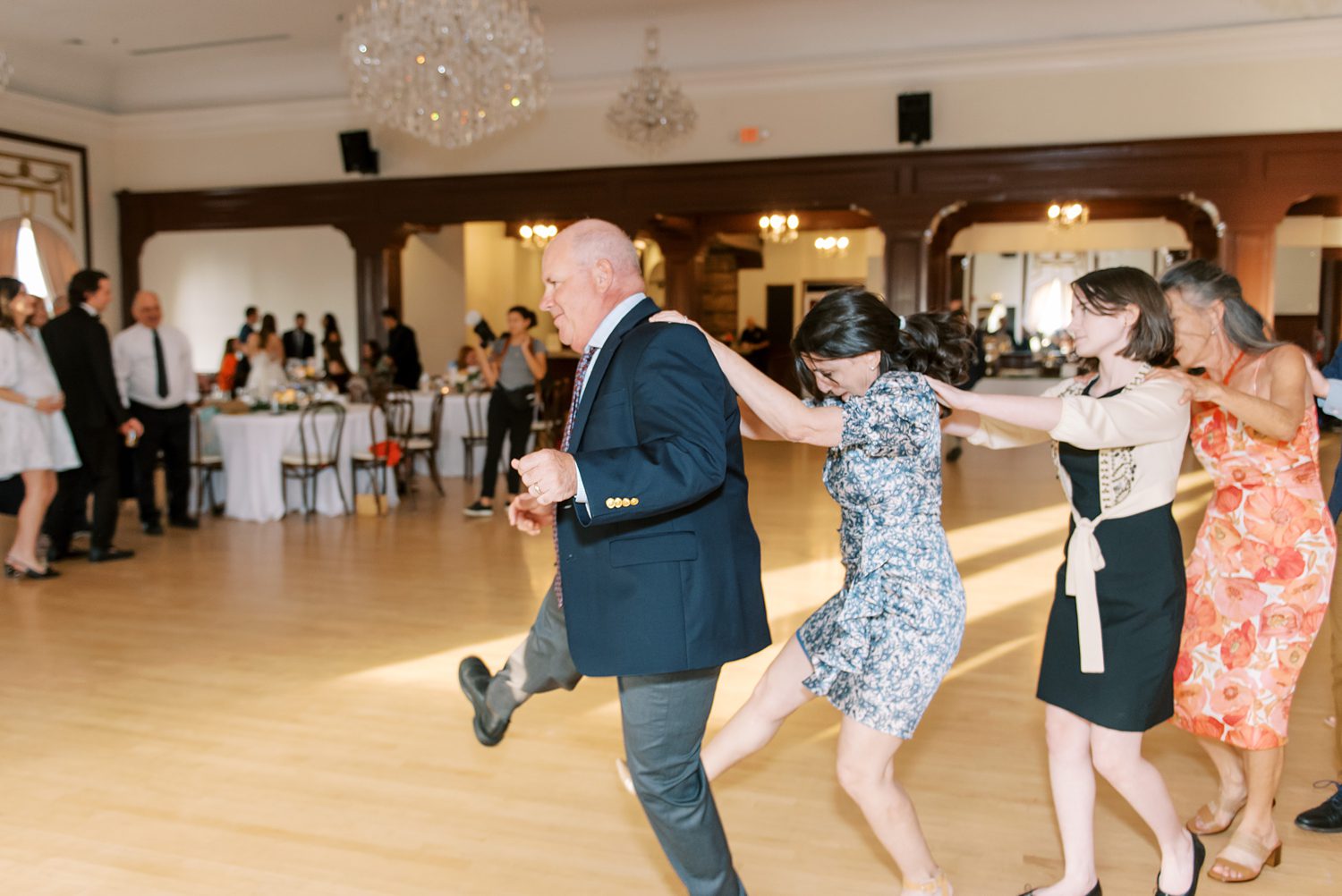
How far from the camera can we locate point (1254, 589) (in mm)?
2621

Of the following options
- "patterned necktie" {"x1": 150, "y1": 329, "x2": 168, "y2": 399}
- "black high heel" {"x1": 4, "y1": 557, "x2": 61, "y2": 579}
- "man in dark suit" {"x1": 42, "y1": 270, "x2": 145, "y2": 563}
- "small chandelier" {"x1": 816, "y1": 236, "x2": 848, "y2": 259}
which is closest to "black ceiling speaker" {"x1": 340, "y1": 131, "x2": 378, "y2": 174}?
"patterned necktie" {"x1": 150, "y1": 329, "x2": 168, "y2": 399}

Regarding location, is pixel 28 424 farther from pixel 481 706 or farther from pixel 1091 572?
pixel 1091 572

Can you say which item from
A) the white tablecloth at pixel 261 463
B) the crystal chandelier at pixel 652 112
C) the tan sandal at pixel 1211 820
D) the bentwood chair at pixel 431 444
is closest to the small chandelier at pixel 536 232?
the crystal chandelier at pixel 652 112

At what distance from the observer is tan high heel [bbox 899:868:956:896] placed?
7.70 feet

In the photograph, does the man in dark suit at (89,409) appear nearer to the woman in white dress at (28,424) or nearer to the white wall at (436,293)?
the woman in white dress at (28,424)

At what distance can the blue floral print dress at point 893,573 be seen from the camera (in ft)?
7.20

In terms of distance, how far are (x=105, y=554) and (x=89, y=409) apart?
890 mm

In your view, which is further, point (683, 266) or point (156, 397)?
point (683, 266)

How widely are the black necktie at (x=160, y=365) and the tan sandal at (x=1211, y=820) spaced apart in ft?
21.8

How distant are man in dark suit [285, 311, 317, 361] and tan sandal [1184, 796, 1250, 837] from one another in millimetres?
12263

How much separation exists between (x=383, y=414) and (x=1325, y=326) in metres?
14.0

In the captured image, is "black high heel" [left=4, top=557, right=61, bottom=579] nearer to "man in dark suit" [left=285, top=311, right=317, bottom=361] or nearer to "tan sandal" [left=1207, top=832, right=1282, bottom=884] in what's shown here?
"tan sandal" [left=1207, top=832, right=1282, bottom=884]

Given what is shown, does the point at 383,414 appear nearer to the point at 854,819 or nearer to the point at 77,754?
the point at 77,754

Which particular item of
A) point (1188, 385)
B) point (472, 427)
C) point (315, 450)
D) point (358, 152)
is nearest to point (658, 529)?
point (1188, 385)
